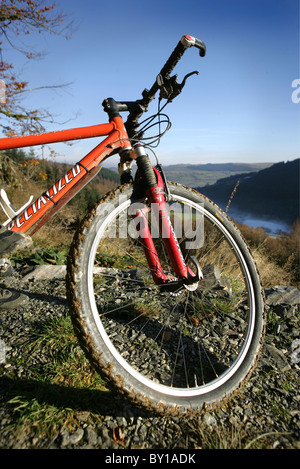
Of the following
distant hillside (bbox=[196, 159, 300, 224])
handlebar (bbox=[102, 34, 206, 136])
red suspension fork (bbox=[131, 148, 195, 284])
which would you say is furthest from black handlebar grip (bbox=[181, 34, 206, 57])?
distant hillside (bbox=[196, 159, 300, 224])

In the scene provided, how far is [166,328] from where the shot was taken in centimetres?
216

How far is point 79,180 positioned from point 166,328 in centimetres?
136

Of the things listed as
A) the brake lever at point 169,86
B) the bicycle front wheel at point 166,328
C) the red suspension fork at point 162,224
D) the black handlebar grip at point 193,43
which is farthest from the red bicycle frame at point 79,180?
the black handlebar grip at point 193,43

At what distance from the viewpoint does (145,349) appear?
1.88 m

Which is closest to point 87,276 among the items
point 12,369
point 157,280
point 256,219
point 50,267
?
point 157,280

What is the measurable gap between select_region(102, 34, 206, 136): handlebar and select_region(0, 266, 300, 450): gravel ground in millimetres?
1652

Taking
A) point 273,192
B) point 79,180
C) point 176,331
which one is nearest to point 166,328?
point 176,331

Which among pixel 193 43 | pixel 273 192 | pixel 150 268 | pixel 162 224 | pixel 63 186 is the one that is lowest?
pixel 273 192

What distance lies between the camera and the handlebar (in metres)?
1.54

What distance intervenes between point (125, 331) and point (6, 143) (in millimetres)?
1560

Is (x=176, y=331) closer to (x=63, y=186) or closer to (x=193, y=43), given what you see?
(x=63, y=186)

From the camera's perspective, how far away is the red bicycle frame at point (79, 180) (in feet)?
5.21

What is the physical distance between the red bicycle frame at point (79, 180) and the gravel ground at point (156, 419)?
30.4 inches

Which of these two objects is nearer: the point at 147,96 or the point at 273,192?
the point at 147,96
